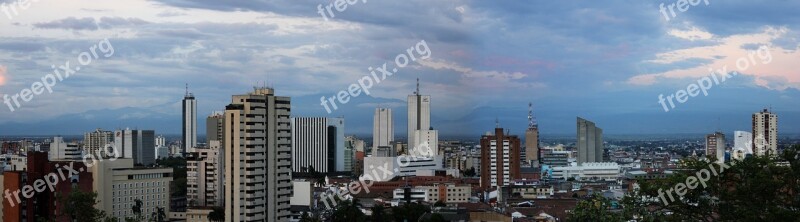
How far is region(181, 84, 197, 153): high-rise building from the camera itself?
3802cm

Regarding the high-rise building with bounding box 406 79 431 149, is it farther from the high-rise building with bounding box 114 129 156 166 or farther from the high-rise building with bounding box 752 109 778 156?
the high-rise building with bounding box 752 109 778 156

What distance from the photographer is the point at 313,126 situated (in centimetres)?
3234

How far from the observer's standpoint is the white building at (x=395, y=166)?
26.2m

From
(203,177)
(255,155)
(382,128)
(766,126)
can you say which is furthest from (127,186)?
(382,128)

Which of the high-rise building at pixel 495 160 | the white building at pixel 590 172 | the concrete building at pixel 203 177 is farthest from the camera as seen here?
the white building at pixel 590 172

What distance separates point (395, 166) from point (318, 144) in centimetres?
586

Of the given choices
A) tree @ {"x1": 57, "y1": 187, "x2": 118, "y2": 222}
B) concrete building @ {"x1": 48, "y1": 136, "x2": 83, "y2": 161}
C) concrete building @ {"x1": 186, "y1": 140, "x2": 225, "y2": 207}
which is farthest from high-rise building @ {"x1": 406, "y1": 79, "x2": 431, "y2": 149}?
tree @ {"x1": 57, "y1": 187, "x2": 118, "y2": 222}

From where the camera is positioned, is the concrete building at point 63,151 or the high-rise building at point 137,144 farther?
the high-rise building at point 137,144

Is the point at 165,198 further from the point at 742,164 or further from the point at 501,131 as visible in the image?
the point at 742,164

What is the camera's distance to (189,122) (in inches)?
1499

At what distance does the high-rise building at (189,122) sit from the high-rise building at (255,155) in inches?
1036

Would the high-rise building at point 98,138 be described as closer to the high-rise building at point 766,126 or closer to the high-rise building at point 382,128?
the high-rise building at point 382,128

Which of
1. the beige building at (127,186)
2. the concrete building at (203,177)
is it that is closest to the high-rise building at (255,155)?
the beige building at (127,186)

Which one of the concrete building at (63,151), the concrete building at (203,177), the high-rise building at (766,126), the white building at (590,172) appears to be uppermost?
the high-rise building at (766,126)
